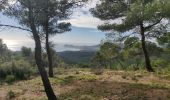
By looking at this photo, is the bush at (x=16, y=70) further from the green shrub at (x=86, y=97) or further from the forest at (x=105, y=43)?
the green shrub at (x=86, y=97)

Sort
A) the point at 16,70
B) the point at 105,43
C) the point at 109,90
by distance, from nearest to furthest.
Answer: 1. the point at 109,90
2. the point at 105,43
3. the point at 16,70

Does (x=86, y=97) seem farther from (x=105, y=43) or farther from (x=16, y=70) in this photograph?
(x=16, y=70)

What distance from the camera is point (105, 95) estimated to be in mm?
19531

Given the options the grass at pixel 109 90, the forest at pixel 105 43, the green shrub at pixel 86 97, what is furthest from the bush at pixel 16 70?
the green shrub at pixel 86 97

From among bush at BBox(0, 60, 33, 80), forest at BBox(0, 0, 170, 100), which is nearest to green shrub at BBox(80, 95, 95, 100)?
forest at BBox(0, 0, 170, 100)

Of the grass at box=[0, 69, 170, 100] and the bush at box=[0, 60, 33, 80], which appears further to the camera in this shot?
the bush at box=[0, 60, 33, 80]

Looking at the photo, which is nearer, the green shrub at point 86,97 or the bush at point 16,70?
the green shrub at point 86,97

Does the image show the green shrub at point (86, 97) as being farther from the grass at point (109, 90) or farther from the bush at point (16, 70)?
the bush at point (16, 70)

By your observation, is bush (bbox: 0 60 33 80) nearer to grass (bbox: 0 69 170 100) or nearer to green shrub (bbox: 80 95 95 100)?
grass (bbox: 0 69 170 100)

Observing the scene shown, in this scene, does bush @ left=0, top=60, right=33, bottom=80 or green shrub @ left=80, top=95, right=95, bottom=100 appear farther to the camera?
bush @ left=0, top=60, right=33, bottom=80

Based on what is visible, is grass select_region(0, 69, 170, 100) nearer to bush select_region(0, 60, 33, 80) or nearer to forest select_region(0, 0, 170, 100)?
forest select_region(0, 0, 170, 100)

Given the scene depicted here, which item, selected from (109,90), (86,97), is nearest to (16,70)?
(109,90)

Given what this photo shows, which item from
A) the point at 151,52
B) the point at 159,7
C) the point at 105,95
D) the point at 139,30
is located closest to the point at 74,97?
the point at 105,95

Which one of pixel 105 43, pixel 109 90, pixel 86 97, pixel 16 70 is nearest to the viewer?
pixel 86 97
